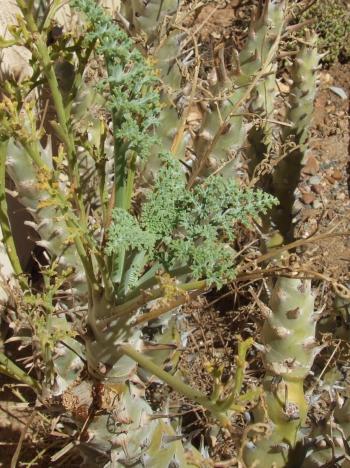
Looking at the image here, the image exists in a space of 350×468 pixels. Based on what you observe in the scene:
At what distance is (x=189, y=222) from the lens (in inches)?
38.4

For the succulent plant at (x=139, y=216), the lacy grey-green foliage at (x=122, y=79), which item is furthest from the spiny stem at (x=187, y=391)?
the lacy grey-green foliage at (x=122, y=79)

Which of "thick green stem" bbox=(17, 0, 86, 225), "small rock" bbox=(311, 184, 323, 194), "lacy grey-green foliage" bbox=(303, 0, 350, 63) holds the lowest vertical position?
"small rock" bbox=(311, 184, 323, 194)

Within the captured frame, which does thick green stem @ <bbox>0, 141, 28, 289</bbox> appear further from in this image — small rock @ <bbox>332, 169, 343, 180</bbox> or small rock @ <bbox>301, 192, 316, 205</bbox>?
small rock @ <bbox>332, 169, 343, 180</bbox>

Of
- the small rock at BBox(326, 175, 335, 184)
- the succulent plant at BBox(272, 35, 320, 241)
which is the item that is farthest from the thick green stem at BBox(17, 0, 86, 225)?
the small rock at BBox(326, 175, 335, 184)

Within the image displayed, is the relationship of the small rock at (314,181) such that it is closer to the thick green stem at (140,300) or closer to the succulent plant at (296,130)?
the succulent plant at (296,130)

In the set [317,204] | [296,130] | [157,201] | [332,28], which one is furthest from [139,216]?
[332,28]

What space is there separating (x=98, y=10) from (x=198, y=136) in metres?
0.57

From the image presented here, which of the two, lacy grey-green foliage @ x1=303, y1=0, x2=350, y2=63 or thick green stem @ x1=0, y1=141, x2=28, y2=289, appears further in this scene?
lacy grey-green foliage @ x1=303, y1=0, x2=350, y2=63

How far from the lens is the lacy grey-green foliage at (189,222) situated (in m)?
0.93

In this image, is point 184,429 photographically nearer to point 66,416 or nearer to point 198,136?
point 66,416

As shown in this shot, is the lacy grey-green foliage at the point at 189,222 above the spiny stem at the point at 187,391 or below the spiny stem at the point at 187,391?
above

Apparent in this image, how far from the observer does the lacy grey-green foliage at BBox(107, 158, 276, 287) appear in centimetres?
93

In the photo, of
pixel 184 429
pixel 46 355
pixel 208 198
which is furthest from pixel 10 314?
pixel 208 198

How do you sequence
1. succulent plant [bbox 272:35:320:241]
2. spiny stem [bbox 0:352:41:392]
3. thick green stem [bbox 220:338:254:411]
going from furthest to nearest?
succulent plant [bbox 272:35:320:241], spiny stem [bbox 0:352:41:392], thick green stem [bbox 220:338:254:411]
